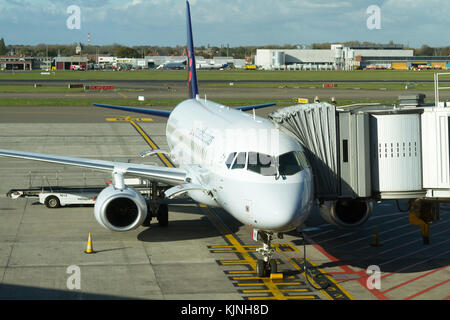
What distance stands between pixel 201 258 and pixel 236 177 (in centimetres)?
416

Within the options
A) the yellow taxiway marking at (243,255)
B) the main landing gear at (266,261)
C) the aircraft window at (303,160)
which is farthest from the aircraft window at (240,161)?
the yellow taxiway marking at (243,255)

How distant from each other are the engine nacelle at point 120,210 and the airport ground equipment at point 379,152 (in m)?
6.62

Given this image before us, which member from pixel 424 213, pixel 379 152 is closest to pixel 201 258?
pixel 379 152

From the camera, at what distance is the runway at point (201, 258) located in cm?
1919

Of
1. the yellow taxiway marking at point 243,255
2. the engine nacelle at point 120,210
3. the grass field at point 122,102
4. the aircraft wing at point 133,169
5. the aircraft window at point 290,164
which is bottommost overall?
the yellow taxiway marking at point 243,255

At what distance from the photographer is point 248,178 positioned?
1955cm

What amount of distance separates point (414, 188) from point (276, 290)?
19.8 feet

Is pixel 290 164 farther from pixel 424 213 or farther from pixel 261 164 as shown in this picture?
pixel 424 213

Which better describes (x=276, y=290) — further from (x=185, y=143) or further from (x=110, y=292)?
(x=185, y=143)

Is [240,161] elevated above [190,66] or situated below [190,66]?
below

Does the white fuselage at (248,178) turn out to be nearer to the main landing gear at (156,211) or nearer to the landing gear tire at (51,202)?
the main landing gear at (156,211)

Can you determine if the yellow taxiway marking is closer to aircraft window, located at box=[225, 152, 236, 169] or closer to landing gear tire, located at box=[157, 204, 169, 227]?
landing gear tire, located at box=[157, 204, 169, 227]

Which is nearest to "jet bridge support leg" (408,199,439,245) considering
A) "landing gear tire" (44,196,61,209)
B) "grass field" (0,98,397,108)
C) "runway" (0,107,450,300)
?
"runway" (0,107,450,300)

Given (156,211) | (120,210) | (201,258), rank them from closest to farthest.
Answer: (201,258), (120,210), (156,211)
